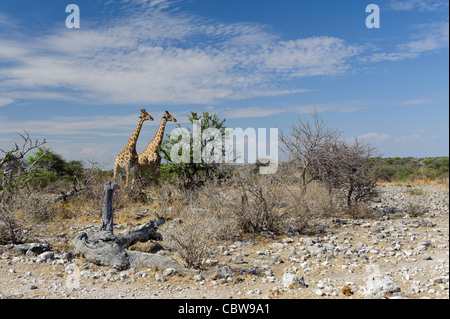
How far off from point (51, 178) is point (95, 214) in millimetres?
7937

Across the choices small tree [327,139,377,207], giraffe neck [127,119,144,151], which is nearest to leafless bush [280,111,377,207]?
small tree [327,139,377,207]

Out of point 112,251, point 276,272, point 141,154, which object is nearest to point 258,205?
point 276,272

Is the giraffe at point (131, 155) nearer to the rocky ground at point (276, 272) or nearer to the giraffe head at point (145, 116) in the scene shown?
the giraffe head at point (145, 116)

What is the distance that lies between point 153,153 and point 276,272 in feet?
29.7

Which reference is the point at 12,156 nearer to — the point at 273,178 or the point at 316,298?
the point at 273,178

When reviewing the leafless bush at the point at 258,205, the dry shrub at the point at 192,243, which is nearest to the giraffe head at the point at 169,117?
the leafless bush at the point at 258,205

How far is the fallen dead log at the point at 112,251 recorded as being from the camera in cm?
644

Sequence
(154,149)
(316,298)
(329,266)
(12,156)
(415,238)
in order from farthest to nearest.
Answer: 1. (154,149)
2. (12,156)
3. (415,238)
4. (329,266)
5. (316,298)

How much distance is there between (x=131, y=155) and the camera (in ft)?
46.8

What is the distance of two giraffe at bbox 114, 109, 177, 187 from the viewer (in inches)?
563

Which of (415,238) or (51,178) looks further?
(51,178)

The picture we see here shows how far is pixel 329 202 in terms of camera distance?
11062 mm

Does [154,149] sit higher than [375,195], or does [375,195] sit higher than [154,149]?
[154,149]

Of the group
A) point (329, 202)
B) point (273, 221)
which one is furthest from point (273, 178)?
point (329, 202)
